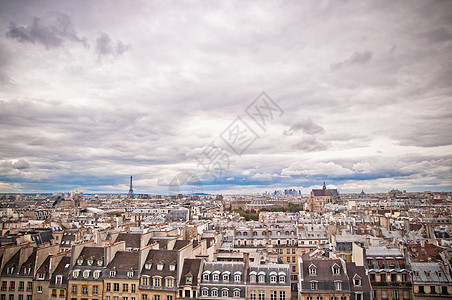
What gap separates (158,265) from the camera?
4481 cm

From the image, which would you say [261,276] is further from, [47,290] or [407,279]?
[47,290]

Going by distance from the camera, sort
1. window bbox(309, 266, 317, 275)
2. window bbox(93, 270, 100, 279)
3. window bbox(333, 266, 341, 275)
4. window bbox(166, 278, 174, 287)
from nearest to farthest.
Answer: window bbox(166, 278, 174, 287)
window bbox(333, 266, 341, 275)
window bbox(309, 266, 317, 275)
window bbox(93, 270, 100, 279)

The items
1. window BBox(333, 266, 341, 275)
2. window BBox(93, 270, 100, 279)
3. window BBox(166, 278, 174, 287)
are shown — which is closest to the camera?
window BBox(166, 278, 174, 287)

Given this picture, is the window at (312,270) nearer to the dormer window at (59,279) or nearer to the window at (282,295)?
the window at (282,295)

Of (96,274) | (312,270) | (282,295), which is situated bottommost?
(282,295)

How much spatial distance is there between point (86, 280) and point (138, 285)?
21.7 ft

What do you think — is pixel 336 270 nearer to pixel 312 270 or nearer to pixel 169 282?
pixel 312 270

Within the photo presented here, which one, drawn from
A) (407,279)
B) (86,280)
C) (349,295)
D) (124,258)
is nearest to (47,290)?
(86,280)

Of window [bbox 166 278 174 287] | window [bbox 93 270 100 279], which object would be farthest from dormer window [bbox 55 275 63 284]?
window [bbox 166 278 174 287]

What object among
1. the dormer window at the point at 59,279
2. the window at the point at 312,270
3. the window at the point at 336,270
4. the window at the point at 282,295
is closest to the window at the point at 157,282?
the dormer window at the point at 59,279

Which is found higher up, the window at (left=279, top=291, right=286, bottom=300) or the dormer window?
the dormer window

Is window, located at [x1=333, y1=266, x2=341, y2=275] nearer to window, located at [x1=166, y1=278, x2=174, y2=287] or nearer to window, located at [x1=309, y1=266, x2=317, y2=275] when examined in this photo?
window, located at [x1=309, y1=266, x2=317, y2=275]

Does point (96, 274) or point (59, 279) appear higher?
point (96, 274)

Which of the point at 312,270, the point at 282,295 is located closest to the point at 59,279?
the point at 282,295
